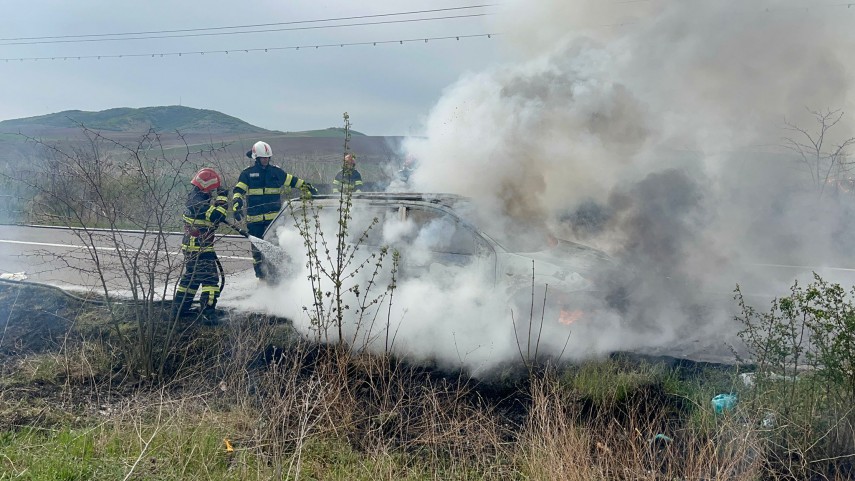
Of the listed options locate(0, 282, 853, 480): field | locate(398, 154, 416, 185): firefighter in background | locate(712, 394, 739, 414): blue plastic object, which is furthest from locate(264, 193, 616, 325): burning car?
locate(398, 154, 416, 185): firefighter in background

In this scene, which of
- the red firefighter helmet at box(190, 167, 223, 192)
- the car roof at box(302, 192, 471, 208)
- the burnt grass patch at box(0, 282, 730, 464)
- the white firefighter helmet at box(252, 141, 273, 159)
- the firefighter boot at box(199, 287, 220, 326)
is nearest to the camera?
the burnt grass patch at box(0, 282, 730, 464)

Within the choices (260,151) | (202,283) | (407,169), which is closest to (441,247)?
(202,283)

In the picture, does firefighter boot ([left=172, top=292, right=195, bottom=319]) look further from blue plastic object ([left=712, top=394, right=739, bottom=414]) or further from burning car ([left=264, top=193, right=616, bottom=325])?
blue plastic object ([left=712, top=394, right=739, bottom=414])

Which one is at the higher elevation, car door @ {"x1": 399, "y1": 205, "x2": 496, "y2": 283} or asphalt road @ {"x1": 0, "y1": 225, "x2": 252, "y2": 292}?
car door @ {"x1": 399, "y1": 205, "x2": 496, "y2": 283}

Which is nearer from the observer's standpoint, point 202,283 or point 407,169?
point 202,283

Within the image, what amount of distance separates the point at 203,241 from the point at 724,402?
4723mm

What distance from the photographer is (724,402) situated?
4.34 metres

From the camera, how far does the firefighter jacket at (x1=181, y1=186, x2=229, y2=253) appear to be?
A: 6.05 metres

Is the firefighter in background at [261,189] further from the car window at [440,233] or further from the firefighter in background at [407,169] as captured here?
the car window at [440,233]

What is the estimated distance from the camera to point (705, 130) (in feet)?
30.3

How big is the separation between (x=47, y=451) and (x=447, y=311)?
11.0 feet

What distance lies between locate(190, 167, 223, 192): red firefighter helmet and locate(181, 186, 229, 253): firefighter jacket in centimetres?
6

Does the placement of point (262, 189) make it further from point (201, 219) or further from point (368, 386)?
point (368, 386)

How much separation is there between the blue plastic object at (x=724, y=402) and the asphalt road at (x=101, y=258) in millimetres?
4496
